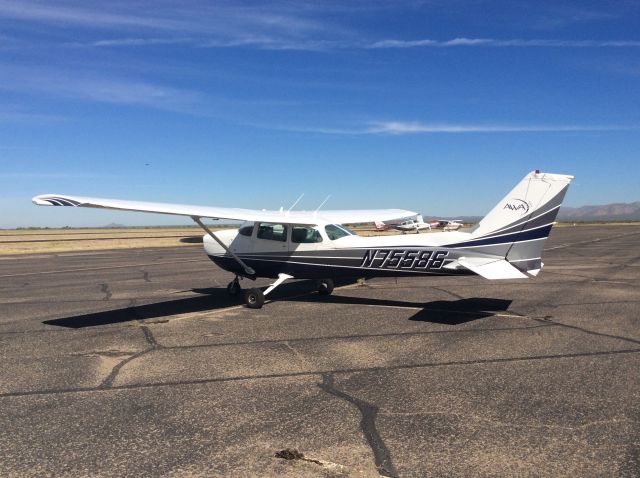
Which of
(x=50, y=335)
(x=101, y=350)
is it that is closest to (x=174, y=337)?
(x=101, y=350)

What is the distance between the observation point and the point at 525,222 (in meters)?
10.3

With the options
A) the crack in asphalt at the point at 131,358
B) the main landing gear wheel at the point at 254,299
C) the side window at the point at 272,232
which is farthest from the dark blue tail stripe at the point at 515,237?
the crack in asphalt at the point at 131,358

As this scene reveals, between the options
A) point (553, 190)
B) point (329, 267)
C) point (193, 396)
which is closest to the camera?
point (193, 396)

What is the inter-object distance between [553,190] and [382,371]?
18.7 feet

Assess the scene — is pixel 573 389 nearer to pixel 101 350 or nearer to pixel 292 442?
pixel 292 442

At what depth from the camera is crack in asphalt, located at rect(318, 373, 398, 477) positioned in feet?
14.0

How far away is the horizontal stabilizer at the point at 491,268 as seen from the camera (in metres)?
9.66

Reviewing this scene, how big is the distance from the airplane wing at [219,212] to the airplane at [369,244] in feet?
0.08

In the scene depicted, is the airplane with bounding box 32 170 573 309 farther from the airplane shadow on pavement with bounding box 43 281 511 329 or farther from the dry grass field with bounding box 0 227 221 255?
the dry grass field with bounding box 0 227 221 255

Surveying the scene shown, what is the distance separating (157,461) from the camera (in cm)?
443

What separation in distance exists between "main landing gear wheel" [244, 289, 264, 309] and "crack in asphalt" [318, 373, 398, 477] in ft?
→ 17.5

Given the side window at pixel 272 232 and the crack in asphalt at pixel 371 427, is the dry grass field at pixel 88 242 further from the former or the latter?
the crack in asphalt at pixel 371 427

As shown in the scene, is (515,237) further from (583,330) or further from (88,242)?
(88,242)

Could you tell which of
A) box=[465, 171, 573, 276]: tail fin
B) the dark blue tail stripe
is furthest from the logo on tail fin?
the dark blue tail stripe
